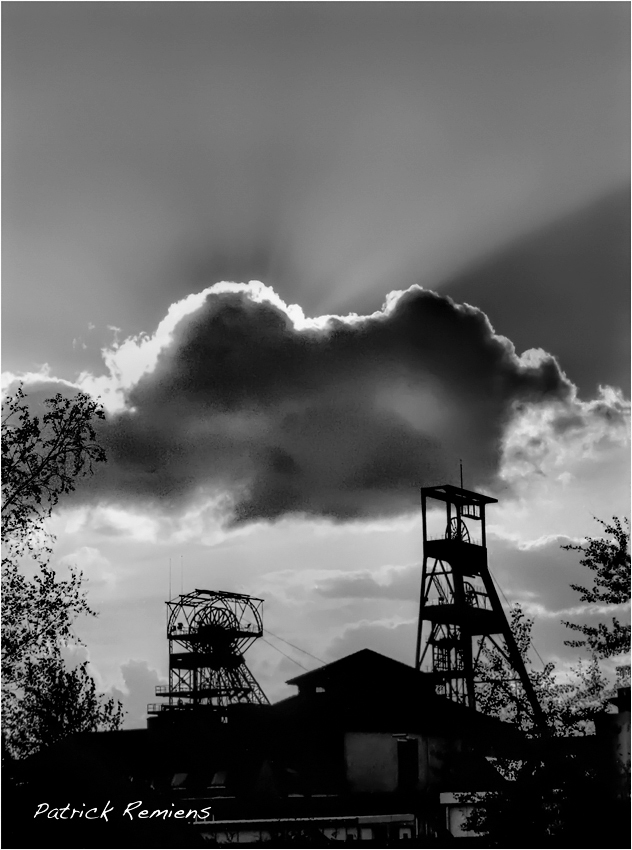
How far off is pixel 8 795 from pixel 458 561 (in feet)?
110

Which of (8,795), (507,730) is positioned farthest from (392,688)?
(8,795)

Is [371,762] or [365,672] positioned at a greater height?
[365,672]

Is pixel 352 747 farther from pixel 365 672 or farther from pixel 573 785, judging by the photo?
pixel 573 785

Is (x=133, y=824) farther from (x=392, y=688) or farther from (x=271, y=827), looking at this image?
(x=392, y=688)

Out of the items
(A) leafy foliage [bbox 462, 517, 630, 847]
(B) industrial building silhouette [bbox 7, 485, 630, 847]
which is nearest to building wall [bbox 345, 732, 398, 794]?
(B) industrial building silhouette [bbox 7, 485, 630, 847]

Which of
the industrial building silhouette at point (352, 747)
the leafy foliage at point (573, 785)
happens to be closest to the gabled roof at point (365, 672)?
the industrial building silhouette at point (352, 747)

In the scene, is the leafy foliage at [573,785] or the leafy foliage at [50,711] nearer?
the leafy foliage at [573,785]

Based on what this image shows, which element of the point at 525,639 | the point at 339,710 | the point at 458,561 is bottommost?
the point at 339,710

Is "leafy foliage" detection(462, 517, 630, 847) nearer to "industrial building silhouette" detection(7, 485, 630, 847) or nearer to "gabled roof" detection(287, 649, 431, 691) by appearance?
"industrial building silhouette" detection(7, 485, 630, 847)

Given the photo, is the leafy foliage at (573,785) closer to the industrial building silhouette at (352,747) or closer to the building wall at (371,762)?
the industrial building silhouette at (352,747)

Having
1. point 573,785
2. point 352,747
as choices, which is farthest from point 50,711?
point 573,785

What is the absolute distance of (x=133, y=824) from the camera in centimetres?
1602

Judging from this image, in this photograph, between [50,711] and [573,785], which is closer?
[573,785]

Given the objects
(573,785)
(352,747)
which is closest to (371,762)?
(352,747)
